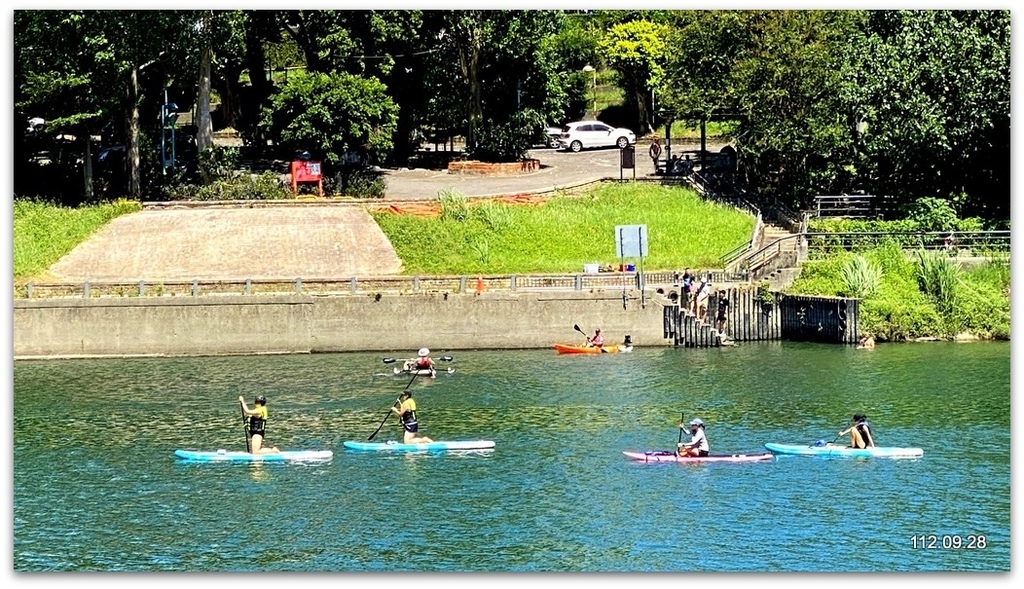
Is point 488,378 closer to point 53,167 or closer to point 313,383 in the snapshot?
point 313,383

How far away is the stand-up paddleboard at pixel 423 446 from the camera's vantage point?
5566 cm

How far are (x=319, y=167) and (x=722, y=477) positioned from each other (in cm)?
4090

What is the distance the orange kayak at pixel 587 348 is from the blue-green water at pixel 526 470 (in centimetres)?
62

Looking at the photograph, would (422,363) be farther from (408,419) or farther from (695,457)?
(695,457)

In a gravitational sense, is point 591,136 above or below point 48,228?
above

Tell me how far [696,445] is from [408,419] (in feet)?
29.3

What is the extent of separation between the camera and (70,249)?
3172 inches

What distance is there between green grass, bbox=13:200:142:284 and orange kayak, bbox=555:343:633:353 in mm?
22913

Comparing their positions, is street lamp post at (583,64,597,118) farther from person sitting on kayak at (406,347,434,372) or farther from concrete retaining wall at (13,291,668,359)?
person sitting on kayak at (406,347,434,372)

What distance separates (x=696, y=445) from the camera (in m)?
53.7

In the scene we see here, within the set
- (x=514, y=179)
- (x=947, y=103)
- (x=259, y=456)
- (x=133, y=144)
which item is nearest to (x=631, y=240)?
(x=947, y=103)

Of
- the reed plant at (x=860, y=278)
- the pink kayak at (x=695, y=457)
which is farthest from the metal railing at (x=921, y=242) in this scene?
the pink kayak at (x=695, y=457)

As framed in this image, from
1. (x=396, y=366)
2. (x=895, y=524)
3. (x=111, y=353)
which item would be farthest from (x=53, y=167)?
(x=895, y=524)

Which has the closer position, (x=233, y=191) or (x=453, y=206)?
(x=453, y=206)
